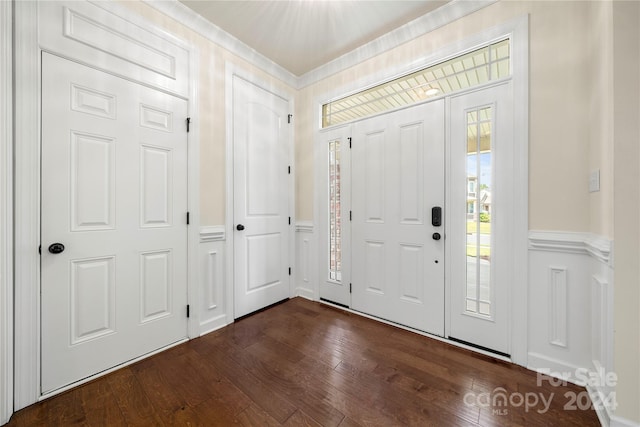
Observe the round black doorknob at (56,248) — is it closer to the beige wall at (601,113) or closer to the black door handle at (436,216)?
the black door handle at (436,216)

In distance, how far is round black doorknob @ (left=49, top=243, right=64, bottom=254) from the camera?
155cm

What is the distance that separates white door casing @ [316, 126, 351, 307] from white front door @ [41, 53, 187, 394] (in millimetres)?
1481

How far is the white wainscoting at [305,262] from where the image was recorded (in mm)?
3141

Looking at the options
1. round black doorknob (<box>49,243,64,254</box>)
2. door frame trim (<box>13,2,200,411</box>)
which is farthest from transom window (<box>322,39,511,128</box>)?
round black doorknob (<box>49,243,64,254</box>)

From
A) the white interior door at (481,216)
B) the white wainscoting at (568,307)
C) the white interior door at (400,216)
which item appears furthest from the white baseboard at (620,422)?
the white interior door at (400,216)

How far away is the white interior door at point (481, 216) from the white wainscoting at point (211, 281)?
82.7 inches

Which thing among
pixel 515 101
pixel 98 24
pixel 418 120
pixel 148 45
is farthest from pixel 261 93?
pixel 515 101

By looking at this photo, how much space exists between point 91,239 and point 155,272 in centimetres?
49

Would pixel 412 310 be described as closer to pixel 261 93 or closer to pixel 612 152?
pixel 612 152

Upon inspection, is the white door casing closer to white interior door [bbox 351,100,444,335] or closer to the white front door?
white interior door [bbox 351,100,444,335]

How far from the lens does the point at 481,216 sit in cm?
202

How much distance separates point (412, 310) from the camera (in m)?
2.37

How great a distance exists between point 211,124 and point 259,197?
0.87m

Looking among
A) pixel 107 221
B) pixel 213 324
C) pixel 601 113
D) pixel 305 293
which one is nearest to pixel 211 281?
pixel 213 324
